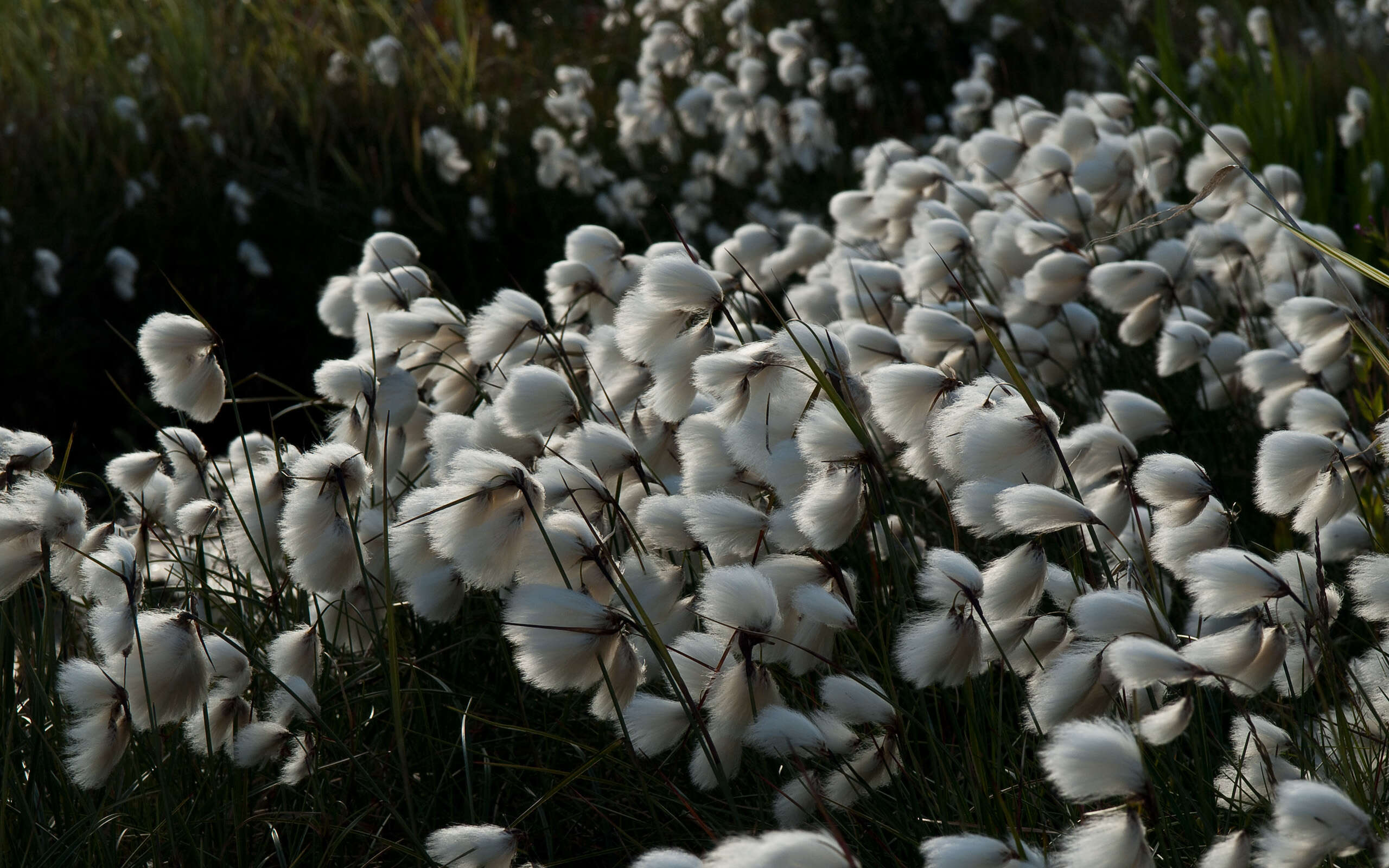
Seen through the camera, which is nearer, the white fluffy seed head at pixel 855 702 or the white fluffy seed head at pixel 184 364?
the white fluffy seed head at pixel 855 702

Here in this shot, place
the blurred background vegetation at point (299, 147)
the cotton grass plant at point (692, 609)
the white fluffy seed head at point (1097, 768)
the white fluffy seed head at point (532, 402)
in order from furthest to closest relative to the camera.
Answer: the blurred background vegetation at point (299, 147) < the white fluffy seed head at point (532, 402) < the cotton grass plant at point (692, 609) < the white fluffy seed head at point (1097, 768)

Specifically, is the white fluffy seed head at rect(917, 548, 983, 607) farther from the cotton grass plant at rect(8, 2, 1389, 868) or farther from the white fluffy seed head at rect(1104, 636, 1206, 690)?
the white fluffy seed head at rect(1104, 636, 1206, 690)

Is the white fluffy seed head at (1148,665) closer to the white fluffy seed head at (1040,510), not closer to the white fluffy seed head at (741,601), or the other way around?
the white fluffy seed head at (1040,510)

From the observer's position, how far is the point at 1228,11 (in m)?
8.28

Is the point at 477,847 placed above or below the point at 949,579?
below

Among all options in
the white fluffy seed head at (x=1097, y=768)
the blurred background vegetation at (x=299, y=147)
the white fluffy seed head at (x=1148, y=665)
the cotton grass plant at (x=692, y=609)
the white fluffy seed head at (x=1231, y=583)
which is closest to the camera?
the white fluffy seed head at (x=1097, y=768)

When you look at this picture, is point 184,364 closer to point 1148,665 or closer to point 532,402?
point 532,402

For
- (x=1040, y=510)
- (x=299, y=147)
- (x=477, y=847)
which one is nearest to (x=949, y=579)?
(x=1040, y=510)

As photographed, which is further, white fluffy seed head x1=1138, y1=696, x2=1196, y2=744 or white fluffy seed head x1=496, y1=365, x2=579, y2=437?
white fluffy seed head x1=496, y1=365, x2=579, y2=437

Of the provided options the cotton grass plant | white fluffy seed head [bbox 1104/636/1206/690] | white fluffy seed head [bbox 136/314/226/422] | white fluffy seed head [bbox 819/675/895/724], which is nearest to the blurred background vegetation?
the cotton grass plant

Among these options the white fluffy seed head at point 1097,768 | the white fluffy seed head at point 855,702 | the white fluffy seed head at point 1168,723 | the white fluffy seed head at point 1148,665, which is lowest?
the white fluffy seed head at point 855,702

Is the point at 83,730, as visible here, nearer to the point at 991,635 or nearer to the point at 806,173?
the point at 991,635

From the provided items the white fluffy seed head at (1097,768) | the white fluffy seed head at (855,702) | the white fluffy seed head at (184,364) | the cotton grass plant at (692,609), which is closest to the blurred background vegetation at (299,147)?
the cotton grass plant at (692,609)

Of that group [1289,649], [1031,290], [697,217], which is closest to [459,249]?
[697,217]
